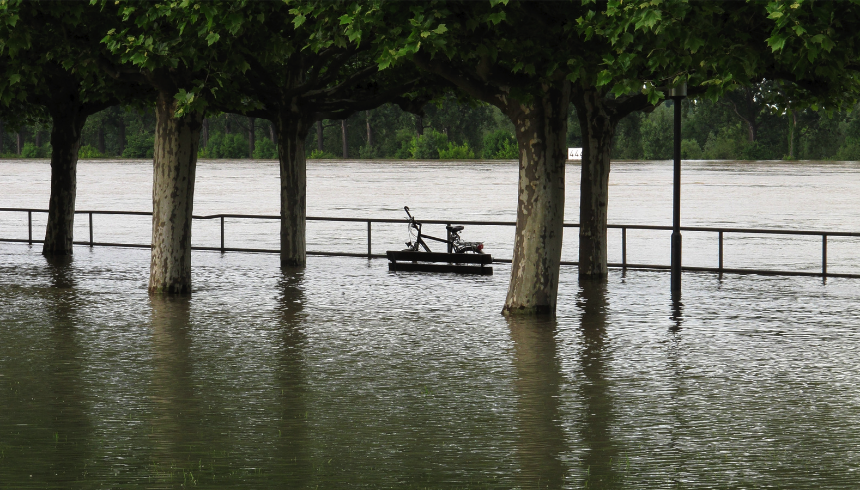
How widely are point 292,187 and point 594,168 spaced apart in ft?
21.5

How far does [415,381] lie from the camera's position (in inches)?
454

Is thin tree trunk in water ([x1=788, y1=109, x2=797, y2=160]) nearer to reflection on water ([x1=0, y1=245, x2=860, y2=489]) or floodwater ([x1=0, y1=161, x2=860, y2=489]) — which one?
floodwater ([x1=0, y1=161, x2=860, y2=489])

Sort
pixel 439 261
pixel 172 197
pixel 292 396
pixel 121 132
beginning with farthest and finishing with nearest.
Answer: pixel 121 132 < pixel 439 261 < pixel 172 197 < pixel 292 396

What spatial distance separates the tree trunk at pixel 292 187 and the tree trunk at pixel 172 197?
4.79 metres

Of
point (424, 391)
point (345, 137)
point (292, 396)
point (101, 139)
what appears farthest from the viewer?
point (101, 139)

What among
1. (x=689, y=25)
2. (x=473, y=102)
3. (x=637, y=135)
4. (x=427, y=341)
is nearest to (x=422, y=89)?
(x=473, y=102)

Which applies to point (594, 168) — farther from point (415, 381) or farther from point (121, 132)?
point (121, 132)

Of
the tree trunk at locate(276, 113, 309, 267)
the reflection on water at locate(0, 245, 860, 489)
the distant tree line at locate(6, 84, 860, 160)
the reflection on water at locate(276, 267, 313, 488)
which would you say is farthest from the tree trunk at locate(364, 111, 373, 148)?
the reflection on water at locate(276, 267, 313, 488)

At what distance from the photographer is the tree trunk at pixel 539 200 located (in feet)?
53.2

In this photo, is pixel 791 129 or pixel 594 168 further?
pixel 791 129

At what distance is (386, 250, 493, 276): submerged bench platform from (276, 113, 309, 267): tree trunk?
2.23 metres

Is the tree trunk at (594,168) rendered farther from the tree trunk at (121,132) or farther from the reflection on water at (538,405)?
the tree trunk at (121,132)

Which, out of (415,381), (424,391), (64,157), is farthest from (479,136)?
(424,391)

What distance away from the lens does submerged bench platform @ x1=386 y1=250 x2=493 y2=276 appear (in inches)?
907
